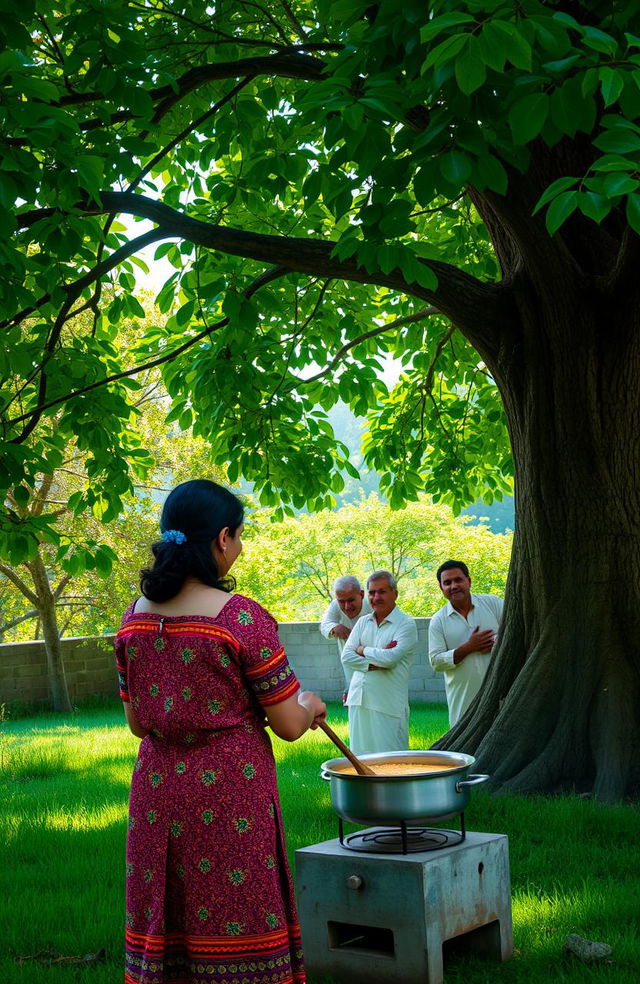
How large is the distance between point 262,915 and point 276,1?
7737 mm

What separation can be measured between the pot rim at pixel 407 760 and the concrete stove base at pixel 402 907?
13.4 inches

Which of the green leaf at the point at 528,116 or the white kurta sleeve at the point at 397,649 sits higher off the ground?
the green leaf at the point at 528,116

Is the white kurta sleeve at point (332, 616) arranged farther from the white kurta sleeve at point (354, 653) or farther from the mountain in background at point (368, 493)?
the mountain in background at point (368, 493)

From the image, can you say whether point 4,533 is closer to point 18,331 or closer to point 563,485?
point 18,331

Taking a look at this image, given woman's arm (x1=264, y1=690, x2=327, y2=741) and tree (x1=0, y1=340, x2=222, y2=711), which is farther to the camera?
tree (x1=0, y1=340, x2=222, y2=711)

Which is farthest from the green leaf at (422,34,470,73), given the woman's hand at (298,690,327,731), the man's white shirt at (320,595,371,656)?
the man's white shirt at (320,595,371,656)

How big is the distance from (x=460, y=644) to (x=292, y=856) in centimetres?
267

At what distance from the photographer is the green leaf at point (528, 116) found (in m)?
3.93

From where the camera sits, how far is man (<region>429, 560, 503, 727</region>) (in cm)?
832

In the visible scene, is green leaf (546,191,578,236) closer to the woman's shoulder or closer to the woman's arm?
the woman's shoulder

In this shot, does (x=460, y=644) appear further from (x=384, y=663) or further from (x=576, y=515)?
(x=576, y=515)

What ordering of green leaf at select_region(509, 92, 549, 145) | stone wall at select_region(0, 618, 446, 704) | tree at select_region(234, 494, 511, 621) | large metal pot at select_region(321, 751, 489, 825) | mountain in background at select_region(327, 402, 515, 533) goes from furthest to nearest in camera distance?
mountain in background at select_region(327, 402, 515, 533), tree at select_region(234, 494, 511, 621), stone wall at select_region(0, 618, 446, 704), large metal pot at select_region(321, 751, 489, 825), green leaf at select_region(509, 92, 549, 145)

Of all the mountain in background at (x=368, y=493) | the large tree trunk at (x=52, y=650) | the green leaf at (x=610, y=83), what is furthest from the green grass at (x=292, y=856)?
the mountain in background at (x=368, y=493)

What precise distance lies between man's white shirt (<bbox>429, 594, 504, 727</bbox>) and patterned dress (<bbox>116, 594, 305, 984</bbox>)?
5.10 metres
